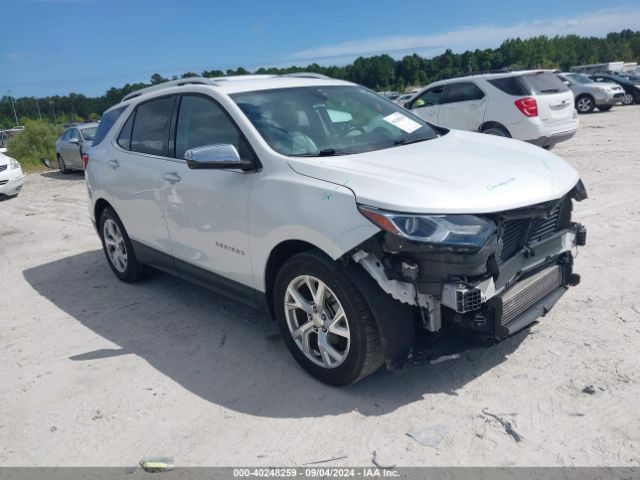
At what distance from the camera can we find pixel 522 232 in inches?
134

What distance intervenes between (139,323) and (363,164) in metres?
2.63

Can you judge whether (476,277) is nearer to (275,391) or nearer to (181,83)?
(275,391)

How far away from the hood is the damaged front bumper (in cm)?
13

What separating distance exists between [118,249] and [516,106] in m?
8.45

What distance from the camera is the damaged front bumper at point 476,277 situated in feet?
9.76

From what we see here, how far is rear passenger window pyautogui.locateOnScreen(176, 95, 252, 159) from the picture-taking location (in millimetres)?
4031

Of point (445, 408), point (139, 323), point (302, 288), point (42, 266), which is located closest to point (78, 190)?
point (42, 266)

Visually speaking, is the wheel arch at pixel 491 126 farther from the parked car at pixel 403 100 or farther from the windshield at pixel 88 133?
the windshield at pixel 88 133

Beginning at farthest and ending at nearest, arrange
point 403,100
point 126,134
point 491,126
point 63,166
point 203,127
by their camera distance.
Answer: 1. point 403,100
2. point 63,166
3. point 491,126
4. point 126,134
5. point 203,127

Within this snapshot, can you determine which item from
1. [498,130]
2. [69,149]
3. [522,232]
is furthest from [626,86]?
[522,232]

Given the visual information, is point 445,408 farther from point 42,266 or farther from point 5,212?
point 5,212

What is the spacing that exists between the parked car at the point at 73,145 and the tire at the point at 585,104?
62.3ft

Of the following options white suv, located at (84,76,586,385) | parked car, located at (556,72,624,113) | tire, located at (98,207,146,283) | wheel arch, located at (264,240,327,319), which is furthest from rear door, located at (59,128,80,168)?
parked car, located at (556,72,624,113)

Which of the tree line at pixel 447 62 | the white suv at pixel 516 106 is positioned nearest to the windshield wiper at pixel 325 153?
the white suv at pixel 516 106
